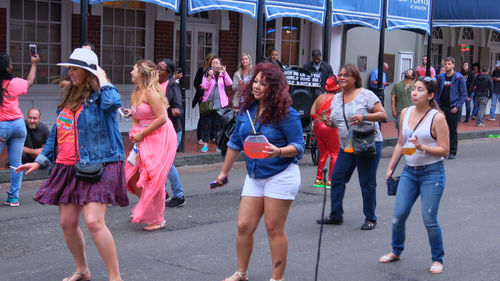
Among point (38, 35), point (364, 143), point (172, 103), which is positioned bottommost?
point (364, 143)

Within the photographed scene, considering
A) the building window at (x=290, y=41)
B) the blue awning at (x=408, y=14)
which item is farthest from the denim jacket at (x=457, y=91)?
the building window at (x=290, y=41)

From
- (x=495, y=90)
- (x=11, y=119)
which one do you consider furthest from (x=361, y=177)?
(x=495, y=90)

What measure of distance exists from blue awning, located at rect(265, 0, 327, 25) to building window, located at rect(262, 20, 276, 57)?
290 centimetres

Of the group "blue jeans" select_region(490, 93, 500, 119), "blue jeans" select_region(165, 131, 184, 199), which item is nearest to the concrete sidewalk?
"blue jeans" select_region(490, 93, 500, 119)

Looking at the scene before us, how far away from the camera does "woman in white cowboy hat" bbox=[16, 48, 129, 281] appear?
4.75 metres

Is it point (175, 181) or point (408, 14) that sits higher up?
point (408, 14)

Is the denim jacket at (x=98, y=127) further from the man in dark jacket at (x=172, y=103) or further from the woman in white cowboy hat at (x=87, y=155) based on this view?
the man in dark jacket at (x=172, y=103)

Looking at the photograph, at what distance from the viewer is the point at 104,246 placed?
4.75m

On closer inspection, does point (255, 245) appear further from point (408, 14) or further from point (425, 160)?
point (408, 14)

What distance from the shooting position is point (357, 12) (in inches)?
594

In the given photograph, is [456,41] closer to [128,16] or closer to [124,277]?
[128,16]

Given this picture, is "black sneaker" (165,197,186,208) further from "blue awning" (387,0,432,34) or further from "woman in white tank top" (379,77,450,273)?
"blue awning" (387,0,432,34)

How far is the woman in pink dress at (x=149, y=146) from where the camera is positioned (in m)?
6.73

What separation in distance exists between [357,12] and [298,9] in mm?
1981
